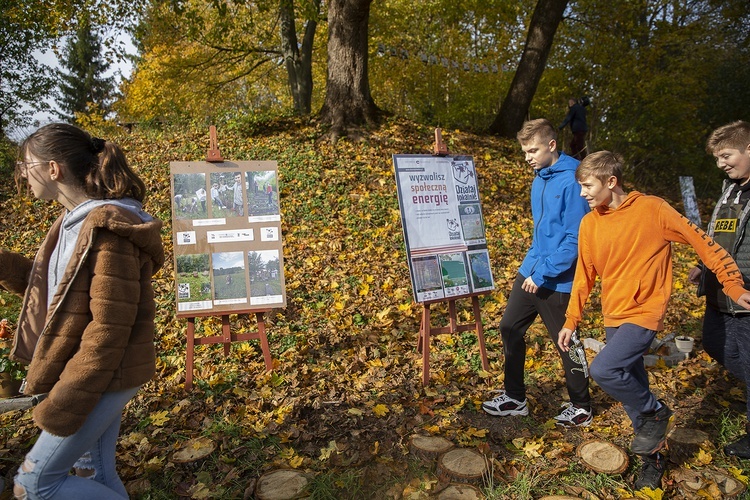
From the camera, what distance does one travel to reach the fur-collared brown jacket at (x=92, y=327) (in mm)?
1951

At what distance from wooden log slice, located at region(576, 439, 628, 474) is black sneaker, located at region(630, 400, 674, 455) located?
0.78ft

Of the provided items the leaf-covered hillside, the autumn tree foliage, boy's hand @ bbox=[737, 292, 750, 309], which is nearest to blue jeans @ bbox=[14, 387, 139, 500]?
the leaf-covered hillside

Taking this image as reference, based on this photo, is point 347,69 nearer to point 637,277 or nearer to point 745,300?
point 637,277

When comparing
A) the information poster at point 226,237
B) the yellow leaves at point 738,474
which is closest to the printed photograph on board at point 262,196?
the information poster at point 226,237

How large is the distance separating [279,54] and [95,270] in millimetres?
15038

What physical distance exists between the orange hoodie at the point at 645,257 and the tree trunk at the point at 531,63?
34.1 feet

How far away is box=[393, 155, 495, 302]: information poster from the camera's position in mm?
4383

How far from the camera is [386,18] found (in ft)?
55.7

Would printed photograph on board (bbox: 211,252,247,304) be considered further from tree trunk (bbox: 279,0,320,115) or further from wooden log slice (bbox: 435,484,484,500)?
tree trunk (bbox: 279,0,320,115)

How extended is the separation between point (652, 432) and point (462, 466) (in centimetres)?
110

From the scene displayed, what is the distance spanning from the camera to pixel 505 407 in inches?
155

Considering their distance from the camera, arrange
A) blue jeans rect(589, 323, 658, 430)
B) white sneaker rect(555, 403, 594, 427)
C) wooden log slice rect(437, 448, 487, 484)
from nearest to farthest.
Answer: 1. blue jeans rect(589, 323, 658, 430)
2. wooden log slice rect(437, 448, 487, 484)
3. white sneaker rect(555, 403, 594, 427)

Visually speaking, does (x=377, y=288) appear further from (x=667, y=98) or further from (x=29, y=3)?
(x=667, y=98)

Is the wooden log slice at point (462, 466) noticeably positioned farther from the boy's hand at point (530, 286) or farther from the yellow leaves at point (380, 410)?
the boy's hand at point (530, 286)
